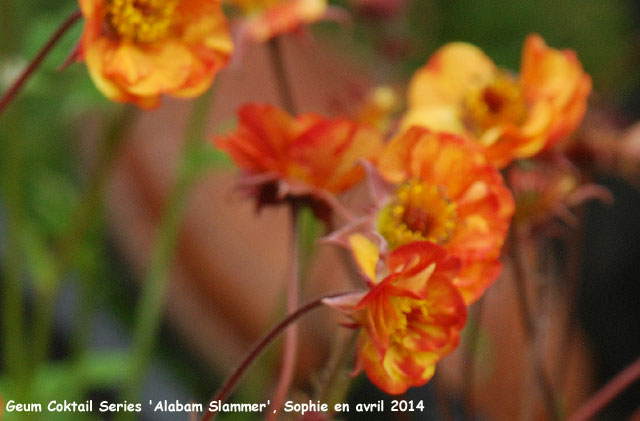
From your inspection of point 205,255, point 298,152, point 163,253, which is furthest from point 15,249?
point 205,255

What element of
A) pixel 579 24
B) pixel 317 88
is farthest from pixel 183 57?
pixel 579 24

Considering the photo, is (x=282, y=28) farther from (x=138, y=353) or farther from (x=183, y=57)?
(x=138, y=353)

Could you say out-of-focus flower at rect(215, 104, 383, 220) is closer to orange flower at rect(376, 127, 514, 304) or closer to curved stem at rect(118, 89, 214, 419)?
orange flower at rect(376, 127, 514, 304)

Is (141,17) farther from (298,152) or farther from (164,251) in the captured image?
(164,251)

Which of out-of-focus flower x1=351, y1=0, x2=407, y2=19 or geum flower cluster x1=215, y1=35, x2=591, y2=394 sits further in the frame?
out-of-focus flower x1=351, y1=0, x2=407, y2=19

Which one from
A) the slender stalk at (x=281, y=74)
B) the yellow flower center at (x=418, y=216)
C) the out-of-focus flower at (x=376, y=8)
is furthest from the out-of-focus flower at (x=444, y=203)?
the out-of-focus flower at (x=376, y=8)

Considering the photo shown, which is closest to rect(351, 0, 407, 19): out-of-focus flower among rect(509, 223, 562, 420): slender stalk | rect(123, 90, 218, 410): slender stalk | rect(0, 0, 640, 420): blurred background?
rect(0, 0, 640, 420): blurred background

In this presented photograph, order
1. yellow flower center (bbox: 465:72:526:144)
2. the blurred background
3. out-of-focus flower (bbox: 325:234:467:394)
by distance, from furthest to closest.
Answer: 1. the blurred background
2. yellow flower center (bbox: 465:72:526:144)
3. out-of-focus flower (bbox: 325:234:467:394)

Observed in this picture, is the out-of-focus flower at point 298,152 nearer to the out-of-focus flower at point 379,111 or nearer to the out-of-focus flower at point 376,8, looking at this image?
the out-of-focus flower at point 379,111
